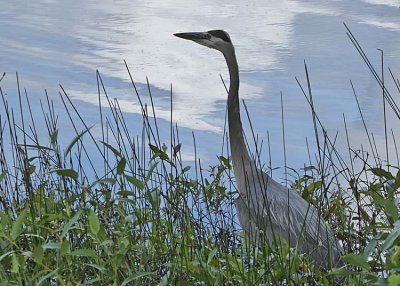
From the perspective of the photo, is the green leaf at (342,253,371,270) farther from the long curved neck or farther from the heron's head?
the heron's head

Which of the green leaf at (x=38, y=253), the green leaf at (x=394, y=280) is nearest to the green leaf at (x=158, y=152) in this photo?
the green leaf at (x=38, y=253)

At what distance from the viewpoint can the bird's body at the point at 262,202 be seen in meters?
3.66

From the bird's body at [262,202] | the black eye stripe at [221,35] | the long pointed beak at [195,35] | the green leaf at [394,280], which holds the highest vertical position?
the green leaf at [394,280]

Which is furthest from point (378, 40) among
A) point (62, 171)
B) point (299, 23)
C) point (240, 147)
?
point (62, 171)

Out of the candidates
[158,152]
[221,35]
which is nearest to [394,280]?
[158,152]

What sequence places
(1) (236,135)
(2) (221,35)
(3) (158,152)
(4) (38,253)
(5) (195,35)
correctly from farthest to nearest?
(5) (195,35) → (2) (221,35) → (1) (236,135) → (3) (158,152) → (4) (38,253)

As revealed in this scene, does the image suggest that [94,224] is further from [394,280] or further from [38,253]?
[394,280]

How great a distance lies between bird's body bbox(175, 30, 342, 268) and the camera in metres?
3.66

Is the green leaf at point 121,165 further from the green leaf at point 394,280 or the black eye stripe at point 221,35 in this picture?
the black eye stripe at point 221,35

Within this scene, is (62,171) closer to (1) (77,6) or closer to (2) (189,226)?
(2) (189,226)

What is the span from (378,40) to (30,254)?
851 cm

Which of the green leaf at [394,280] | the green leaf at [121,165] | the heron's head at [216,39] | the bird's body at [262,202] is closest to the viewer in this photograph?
the green leaf at [394,280]

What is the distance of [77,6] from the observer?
12.6 metres

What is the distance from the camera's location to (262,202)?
13.4ft
